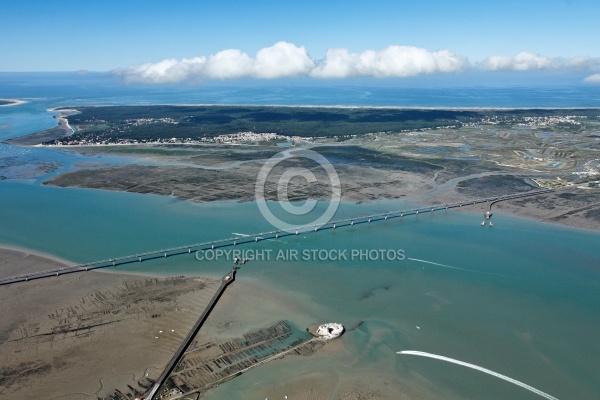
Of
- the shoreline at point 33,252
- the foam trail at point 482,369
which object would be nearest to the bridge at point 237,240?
the shoreline at point 33,252

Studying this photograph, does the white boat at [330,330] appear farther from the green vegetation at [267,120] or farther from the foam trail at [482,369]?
the green vegetation at [267,120]

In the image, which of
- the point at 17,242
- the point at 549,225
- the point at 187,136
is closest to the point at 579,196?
the point at 549,225

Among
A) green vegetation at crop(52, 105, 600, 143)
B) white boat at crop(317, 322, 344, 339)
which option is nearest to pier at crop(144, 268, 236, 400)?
white boat at crop(317, 322, 344, 339)

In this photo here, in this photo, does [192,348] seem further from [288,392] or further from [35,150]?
[35,150]

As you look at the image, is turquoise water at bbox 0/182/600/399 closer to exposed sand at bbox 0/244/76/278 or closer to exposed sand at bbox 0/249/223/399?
exposed sand at bbox 0/244/76/278
